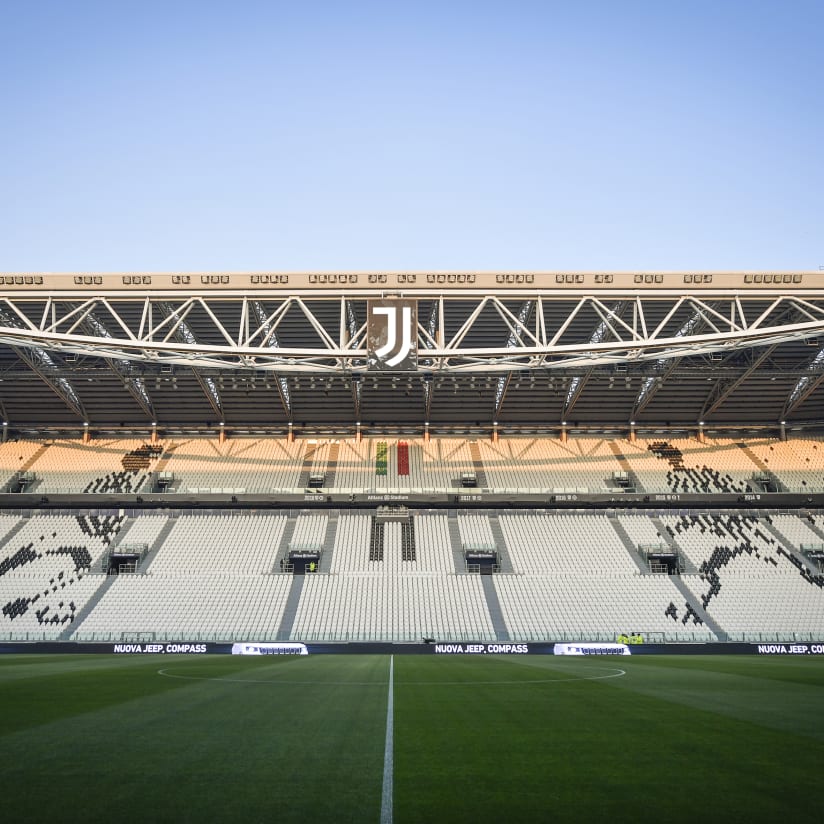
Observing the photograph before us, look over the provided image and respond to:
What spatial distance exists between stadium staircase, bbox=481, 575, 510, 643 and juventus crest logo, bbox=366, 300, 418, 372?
15.1 metres

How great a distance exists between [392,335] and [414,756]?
Result: 1039 inches

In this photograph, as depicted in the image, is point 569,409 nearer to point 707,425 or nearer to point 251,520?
point 707,425

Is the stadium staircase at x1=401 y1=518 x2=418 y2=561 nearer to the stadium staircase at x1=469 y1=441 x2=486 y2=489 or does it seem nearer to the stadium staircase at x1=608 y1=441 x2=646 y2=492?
the stadium staircase at x1=469 y1=441 x2=486 y2=489

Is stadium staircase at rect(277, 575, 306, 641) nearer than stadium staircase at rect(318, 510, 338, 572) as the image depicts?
Yes

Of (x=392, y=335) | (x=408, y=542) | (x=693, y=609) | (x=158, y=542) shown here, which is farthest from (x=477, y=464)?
Result: (x=158, y=542)

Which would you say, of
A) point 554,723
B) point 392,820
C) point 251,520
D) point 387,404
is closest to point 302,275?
point 387,404

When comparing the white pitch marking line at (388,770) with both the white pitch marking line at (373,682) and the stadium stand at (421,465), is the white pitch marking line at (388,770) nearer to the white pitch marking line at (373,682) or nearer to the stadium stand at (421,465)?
the white pitch marking line at (373,682)

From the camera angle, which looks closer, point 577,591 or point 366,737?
point 366,737

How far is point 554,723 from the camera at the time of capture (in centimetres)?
924

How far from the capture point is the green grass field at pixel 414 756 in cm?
508

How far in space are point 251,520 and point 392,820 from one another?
43.7 metres

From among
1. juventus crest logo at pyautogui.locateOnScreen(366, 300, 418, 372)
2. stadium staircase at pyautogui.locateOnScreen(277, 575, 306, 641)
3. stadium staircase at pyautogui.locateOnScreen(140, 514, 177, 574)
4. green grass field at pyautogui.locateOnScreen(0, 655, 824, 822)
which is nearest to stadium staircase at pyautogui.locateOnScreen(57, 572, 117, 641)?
stadium staircase at pyautogui.locateOnScreen(140, 514, 177, 574)

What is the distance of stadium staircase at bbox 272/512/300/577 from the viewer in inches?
1693

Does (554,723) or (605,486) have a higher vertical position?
(605,486)
